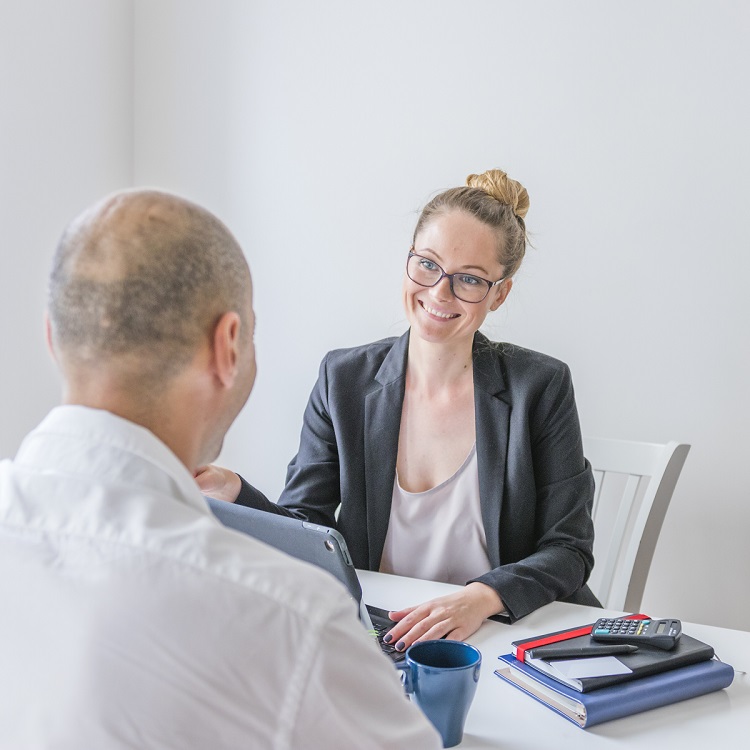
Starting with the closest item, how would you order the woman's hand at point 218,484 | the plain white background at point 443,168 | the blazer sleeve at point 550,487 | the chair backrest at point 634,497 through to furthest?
1. the woman's hand at point 218,484
2. the blazer sleeve at point 550,487
3. the chair backrest at point 634,497
4. the plain white background at point 443,168

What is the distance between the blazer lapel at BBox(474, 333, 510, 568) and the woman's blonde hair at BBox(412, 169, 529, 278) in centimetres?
23

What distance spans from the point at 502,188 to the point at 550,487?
631 millimetres

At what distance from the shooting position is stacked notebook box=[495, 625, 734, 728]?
3.58ft

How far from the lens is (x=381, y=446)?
1837 mm

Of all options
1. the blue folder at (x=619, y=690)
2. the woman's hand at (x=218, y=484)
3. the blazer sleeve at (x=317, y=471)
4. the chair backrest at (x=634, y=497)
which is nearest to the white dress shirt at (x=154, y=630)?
the blue folder at (x=619, y=690)

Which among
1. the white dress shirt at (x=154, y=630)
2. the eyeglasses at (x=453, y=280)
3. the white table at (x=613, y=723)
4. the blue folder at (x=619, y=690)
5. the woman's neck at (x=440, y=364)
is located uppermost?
the eyeglasses at (x=453, y=280)

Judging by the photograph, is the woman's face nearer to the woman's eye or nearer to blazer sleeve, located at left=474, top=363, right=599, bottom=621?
the woman's eye

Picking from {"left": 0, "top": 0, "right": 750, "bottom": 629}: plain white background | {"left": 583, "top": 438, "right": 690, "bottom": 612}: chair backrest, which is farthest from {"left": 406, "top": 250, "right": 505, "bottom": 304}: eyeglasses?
{"left": 0, "top": 0, "right": 750, "bottom": 629}: plain white background

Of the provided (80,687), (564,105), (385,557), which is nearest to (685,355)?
(564,105)

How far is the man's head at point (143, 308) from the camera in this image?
776 mm

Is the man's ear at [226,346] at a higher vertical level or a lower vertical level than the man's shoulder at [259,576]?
higher

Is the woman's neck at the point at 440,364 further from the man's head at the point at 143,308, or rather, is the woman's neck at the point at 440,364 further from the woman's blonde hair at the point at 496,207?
the man's head at the point at 143,308

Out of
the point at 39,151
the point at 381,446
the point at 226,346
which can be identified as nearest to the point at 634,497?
the point at 381,446

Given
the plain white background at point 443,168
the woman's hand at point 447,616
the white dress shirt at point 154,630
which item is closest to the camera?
the white dress shirt at point 154,630
